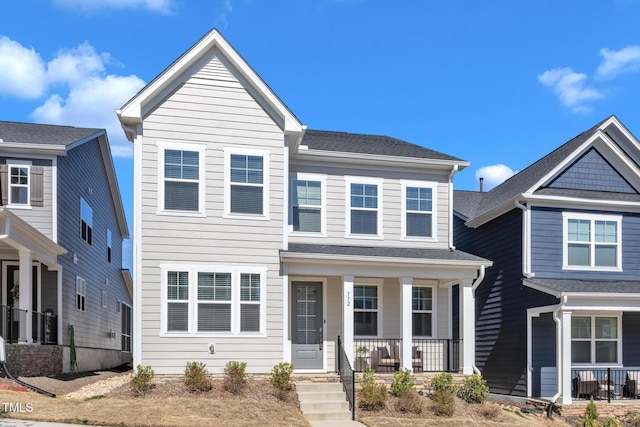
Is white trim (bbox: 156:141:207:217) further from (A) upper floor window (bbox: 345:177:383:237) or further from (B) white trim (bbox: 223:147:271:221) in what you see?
(A) upper floor window (bbox: 345:177:383:237)

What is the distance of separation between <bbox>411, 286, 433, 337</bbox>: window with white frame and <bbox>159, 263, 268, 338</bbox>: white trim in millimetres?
4633

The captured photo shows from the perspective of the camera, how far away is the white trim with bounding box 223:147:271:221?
1531cm

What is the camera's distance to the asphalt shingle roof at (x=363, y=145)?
17641 mm

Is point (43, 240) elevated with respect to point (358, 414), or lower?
elevated

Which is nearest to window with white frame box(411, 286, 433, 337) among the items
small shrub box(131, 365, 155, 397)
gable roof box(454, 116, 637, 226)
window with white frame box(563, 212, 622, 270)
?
gable roof box(454, 116, 637, 226)

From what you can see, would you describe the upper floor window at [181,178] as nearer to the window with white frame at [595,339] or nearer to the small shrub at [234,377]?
the small shrub at [234,377]

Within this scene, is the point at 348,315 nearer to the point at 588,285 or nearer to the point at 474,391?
the point at 474,391

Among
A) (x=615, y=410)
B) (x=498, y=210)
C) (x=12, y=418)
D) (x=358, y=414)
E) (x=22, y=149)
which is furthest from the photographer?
(x=498, y=210)

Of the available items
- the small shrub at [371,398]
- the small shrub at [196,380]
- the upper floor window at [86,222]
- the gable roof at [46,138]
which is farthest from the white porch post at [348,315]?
the upper floor window at [86,222]

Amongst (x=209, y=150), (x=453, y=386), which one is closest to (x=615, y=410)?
(x=453, y=386)

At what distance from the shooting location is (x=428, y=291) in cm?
1784

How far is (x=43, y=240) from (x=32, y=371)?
3.34 metres

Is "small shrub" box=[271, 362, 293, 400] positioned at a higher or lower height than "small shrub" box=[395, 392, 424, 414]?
higher

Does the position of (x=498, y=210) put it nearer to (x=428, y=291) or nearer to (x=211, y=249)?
(x=428, y=291)
